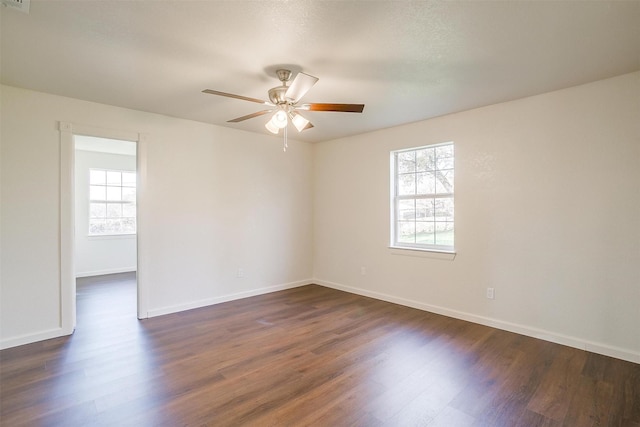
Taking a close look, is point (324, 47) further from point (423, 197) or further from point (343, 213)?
point (343, 213)

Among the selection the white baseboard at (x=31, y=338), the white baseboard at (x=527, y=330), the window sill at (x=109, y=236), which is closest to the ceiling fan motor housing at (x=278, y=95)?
the white baseboard at (x=527, y=330)

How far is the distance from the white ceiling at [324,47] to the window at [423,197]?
976 millimetres

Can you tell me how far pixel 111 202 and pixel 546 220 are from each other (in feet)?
25.2

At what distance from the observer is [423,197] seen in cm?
423

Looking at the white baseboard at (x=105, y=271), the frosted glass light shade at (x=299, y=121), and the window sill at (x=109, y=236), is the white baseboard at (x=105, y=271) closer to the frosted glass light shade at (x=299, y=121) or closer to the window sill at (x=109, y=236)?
the window sill at (x=109, y=236)

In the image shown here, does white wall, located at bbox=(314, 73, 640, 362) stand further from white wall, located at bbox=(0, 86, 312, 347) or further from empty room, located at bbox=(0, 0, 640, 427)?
white wall, located at bbox=(0, 86, 312, 347)

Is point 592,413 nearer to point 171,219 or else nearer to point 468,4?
point 468,4

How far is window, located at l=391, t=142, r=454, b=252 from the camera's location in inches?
158

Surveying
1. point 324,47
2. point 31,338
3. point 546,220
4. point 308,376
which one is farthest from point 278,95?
point 31,338

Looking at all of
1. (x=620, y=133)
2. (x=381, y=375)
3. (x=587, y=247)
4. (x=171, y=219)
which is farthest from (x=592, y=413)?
(x=171, y=219)

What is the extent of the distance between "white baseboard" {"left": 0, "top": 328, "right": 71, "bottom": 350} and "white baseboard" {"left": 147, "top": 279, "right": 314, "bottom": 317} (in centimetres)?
85

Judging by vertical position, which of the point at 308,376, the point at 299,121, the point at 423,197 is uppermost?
the point at 299,121

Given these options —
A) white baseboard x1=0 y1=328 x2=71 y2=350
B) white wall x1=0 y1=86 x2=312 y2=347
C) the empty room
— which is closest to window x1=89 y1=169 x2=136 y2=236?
the empty room

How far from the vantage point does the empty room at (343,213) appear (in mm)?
2012
